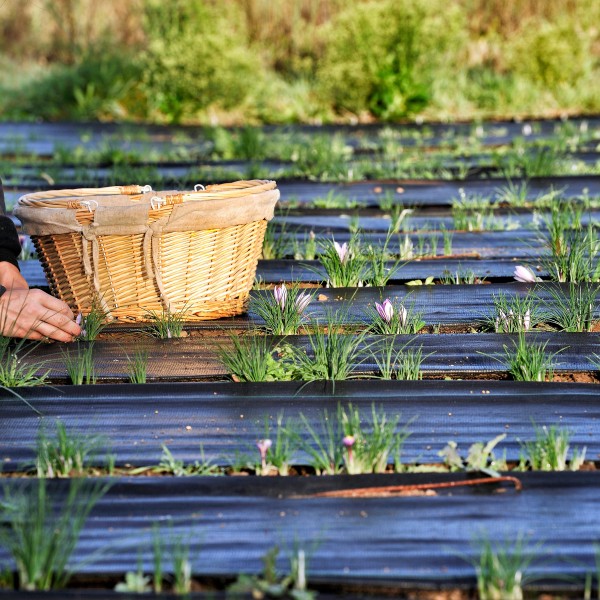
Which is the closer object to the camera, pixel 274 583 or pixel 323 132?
pixel 274 583

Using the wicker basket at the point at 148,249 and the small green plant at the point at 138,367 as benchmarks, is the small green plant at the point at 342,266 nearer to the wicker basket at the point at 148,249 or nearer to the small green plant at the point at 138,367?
the wicker basket at the point at 148,249

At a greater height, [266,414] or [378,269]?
[378,269]

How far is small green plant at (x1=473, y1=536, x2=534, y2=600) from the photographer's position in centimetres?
178

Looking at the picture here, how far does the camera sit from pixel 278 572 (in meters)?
1.87

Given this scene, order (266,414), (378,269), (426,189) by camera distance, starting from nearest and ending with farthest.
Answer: (266,414) → (378,269) → (426,189)

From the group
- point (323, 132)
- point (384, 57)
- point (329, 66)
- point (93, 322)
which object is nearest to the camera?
point (93, 322)

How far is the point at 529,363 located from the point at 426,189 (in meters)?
2.76

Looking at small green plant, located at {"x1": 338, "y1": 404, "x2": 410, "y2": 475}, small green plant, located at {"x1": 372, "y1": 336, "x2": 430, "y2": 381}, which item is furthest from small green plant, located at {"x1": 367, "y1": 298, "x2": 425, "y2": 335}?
small green plant, located at {"x1": 338, "y1": 404, "x2": 410, "y2": 475}

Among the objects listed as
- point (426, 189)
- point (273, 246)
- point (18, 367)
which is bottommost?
point (18, 367)

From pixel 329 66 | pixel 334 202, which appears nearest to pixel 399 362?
pixel 334 202

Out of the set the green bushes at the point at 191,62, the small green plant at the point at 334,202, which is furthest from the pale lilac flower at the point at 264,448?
the green bushes at the point at 191,62

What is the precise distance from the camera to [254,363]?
9.23 ft

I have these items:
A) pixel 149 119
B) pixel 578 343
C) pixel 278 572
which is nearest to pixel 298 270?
pixel 578 343

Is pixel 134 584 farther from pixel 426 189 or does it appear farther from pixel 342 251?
pixel 426 189
